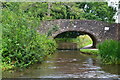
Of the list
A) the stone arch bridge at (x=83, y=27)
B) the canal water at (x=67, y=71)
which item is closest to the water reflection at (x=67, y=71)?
the canal water at (x=67, y=71)

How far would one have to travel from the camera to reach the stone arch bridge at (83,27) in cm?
1412

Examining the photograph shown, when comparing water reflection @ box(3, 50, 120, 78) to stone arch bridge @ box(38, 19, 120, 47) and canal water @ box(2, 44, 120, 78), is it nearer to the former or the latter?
canal water @ box(2, 44, 120, 78)

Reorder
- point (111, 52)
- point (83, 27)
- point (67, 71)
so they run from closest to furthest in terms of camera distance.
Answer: point (67, 71) → point (111, 52) → point (83, 27)

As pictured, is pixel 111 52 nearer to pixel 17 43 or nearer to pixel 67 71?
pixel 67 71

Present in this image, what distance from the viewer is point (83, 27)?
47.5 feet

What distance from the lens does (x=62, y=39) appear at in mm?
22094

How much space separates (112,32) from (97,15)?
8128mm

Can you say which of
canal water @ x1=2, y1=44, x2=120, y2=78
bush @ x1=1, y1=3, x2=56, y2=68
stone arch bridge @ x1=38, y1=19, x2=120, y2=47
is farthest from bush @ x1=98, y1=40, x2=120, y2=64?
stone arch bridge @ x1=38, y1=19, x2=120, y2=47

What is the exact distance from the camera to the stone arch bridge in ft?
46.3

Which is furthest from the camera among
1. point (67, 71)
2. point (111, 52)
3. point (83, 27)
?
point (83, 27)

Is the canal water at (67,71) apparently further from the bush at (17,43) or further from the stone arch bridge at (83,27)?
the stone arch bridge at (83,27)

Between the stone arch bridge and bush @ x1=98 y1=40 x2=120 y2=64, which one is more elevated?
the stone arch bridge

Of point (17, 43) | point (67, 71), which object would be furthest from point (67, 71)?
point (17, 43)

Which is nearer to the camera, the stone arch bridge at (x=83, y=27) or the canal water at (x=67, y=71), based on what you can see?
the canal water at (x=67, y=71)
